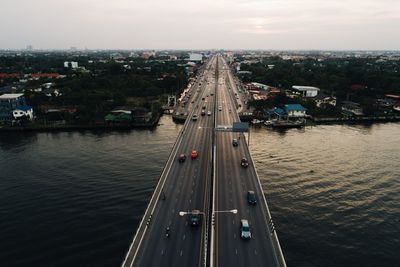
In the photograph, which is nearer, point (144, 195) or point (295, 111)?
point (144, 195)

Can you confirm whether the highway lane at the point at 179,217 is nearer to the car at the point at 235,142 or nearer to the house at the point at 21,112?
the car at the point at 235,142

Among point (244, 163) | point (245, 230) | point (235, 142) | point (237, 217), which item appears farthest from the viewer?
point (235, 142)

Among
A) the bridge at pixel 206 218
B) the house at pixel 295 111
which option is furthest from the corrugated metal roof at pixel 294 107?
the bridge at pixel 206 218

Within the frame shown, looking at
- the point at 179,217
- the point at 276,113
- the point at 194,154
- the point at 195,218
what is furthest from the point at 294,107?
the point at 195,218

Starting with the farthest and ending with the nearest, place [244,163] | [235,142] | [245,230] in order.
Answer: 1. [235,142]
2. [244,163]
3. [245,230]

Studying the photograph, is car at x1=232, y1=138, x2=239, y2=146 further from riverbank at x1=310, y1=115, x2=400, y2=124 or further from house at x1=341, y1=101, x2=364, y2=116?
house at x1=341, y1=101, x2=364, y2=116

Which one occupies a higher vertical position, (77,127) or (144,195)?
(77,127)

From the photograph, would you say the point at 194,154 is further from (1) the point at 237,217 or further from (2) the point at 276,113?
(2) the point at 276,113

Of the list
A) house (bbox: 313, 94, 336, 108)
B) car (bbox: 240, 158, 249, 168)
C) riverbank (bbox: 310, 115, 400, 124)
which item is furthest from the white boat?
car (bbox: 240, 158, 249, 168)
